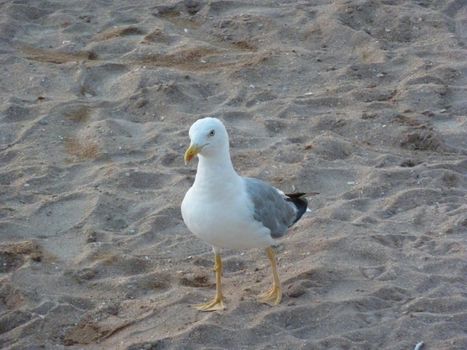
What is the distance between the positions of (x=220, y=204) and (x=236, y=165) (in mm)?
1728

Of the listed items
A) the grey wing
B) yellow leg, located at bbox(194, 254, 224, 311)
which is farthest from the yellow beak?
yellow leg, located at bbox(194, 254, 224, 311)

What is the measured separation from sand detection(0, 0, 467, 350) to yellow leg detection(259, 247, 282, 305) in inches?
1.8

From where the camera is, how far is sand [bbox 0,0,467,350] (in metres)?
5.11

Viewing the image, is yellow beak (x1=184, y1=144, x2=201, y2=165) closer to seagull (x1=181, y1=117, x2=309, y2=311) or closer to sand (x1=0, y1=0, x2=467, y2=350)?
seagull (x1=181, y1=117, x2=309, y2=311)

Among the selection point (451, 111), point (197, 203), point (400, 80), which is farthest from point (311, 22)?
point (197, 203)

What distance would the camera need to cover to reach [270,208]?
5.21m

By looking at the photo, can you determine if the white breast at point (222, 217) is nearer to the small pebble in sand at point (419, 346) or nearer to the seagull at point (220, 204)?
the seagull at point (220, 204)

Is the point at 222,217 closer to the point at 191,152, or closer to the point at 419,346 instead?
the point at 191,152

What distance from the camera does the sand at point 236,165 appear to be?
5.11m

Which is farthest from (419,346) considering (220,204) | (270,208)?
(220,204)

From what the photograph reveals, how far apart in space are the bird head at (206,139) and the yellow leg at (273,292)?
2.14ft

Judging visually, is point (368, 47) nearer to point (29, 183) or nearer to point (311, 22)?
point (311, 22)

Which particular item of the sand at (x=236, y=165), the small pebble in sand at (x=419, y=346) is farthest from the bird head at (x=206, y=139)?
the small pebble in sand at (x=419, y=346)

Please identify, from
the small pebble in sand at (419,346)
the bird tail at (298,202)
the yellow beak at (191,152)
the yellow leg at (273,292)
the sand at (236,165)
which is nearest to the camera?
the small pebble in sand at (419,346)
